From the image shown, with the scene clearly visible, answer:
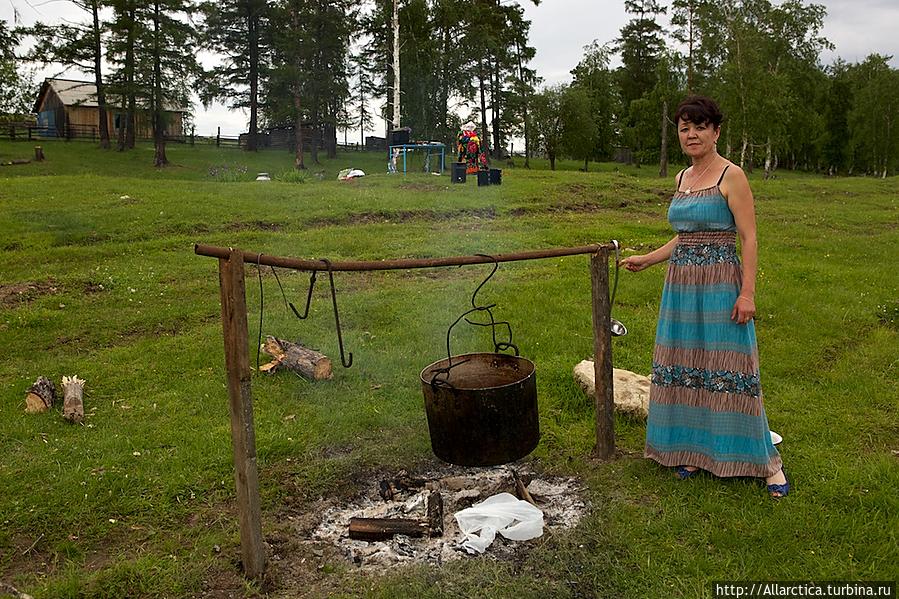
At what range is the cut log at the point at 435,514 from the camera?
3.32 metres

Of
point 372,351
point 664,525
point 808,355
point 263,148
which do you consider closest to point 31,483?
point 372,351

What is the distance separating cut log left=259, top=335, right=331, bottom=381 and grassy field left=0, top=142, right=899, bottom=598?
15cm

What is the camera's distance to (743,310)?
11.3ft

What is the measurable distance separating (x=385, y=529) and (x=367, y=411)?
176 cm

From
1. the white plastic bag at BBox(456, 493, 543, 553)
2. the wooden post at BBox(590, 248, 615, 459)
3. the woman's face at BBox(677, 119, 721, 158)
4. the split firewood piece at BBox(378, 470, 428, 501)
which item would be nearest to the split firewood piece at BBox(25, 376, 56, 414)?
the split firewood piece at BBox(378, 470, 428, 501)

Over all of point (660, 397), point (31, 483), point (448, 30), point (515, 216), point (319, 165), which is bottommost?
point (31, 483)

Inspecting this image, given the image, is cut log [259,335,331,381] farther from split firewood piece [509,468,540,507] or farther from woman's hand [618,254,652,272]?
woman's hand [618,254,652,272]

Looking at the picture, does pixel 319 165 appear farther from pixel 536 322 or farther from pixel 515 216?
pixel 536 322

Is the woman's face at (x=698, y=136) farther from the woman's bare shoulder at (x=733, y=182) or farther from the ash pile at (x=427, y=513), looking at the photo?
the ash pile at (x=427, y=513)

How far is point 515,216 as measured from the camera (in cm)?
1353

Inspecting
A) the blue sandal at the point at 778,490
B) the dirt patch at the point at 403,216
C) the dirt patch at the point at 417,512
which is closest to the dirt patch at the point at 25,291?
the dirt patch at the point at 403,216

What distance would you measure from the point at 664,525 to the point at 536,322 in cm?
377

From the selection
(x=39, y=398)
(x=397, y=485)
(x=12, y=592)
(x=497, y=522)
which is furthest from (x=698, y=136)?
(x=39, y=398)

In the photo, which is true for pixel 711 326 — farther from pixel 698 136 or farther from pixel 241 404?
pixel 241 404
